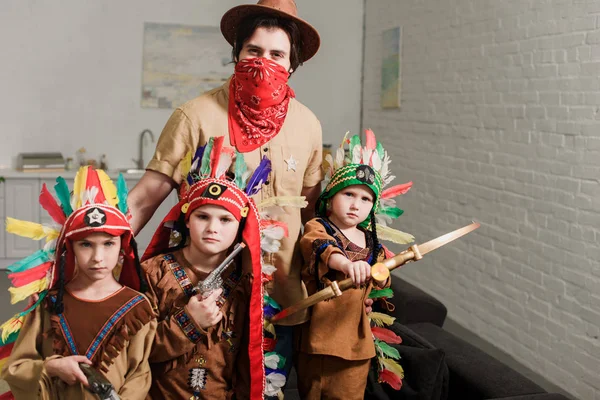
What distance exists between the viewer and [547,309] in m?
4.05

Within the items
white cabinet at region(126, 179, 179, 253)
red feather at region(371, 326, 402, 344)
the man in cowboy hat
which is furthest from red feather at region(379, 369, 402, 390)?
white cabinet at region(126, 179, 179, 253)

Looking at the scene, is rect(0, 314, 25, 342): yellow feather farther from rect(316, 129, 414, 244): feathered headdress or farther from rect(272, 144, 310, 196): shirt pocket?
rect(316, 129, 414, 244): feathered headdress

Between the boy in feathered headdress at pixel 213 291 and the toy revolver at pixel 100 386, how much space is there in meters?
0.23

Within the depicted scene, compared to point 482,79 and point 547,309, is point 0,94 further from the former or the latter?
point 547,309

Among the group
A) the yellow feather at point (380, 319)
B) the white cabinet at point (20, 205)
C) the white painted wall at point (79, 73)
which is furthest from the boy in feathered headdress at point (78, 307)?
the white painted wall at point (79, 73)

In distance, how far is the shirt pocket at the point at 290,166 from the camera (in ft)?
6.82

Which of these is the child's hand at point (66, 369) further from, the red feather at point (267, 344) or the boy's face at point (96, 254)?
the red feather at point (267, 344)

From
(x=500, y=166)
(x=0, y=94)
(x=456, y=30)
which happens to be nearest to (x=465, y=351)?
(x=500, y=166)

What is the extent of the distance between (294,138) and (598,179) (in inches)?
86.8

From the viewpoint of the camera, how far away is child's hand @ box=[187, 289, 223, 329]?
1754mm

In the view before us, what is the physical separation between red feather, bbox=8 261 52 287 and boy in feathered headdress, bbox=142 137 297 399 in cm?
26

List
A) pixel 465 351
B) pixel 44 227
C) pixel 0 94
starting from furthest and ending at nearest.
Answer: pixel 0 94 → pixel 465 351 → pixel 44 227

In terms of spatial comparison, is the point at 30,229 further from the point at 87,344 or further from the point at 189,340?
the point at 189,340

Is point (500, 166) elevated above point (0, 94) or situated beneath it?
situated beneath
